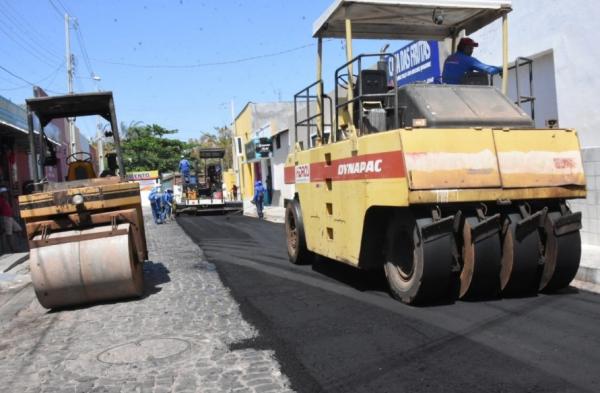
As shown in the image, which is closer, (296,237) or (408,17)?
(408,17)

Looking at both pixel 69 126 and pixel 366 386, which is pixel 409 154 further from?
pixel 69 126

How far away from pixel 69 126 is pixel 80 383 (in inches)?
1150

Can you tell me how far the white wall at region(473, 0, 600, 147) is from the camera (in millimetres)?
9000

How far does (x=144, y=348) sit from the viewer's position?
5.14 meters

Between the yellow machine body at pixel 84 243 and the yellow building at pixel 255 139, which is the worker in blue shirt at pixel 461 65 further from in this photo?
the yellow building at pixel 255 139

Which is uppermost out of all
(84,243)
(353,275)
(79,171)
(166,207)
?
(79,171)

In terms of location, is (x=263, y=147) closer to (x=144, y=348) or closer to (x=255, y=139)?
(x=255, y=139)

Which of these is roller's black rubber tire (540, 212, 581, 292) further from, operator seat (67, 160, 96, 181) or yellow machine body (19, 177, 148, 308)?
operator seat (67, 160, 96, 181)

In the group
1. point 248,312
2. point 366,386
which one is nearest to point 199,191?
point 248,312

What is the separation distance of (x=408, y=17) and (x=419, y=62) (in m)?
6.57

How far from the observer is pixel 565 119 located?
31.3ft

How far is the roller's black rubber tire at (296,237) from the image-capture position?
29.1 feet

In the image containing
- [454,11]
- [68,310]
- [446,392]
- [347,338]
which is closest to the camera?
[446,392]

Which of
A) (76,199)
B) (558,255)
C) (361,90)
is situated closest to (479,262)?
(558,255)
